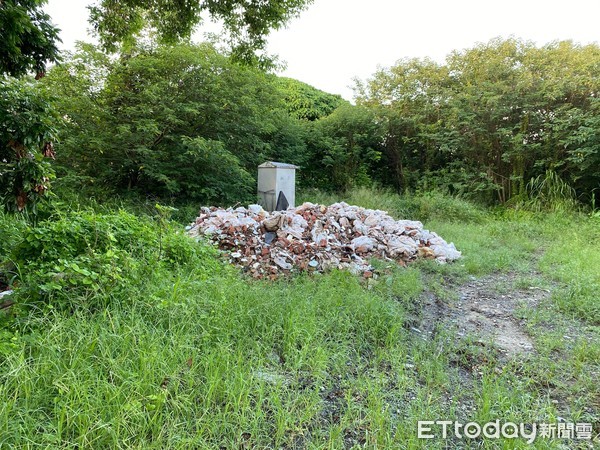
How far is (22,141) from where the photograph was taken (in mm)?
2207

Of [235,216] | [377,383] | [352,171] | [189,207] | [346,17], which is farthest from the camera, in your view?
[352,171]

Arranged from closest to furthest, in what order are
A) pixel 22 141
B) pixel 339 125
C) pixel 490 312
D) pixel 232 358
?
pixel 232 358
pixel 22 141
pixel 490 312
pixel 339 125

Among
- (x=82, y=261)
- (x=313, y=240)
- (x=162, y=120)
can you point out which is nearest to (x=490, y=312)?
(x=313, y=240)

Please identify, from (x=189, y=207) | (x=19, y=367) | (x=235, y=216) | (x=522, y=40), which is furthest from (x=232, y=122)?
(x=522, y=40)

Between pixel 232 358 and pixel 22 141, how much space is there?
203cm

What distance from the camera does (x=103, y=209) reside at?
4.37 metres

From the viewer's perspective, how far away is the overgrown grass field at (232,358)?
1.24m

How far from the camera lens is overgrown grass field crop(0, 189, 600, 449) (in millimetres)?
1244

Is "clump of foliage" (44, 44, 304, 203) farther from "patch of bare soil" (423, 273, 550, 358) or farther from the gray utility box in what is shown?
"patch of bare soil" (423, 273, 550, 358)

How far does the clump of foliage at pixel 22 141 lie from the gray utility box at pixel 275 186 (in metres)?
3.40

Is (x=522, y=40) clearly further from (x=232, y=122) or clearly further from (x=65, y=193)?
(x=65, y=193)

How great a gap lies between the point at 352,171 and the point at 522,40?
14.8 ft

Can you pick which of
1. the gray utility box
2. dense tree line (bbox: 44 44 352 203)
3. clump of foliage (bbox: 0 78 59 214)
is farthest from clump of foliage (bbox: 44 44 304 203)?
clump of foliage (bbox: 0 78 59 214)

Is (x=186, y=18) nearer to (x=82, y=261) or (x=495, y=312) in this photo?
(x=82, y=261)
